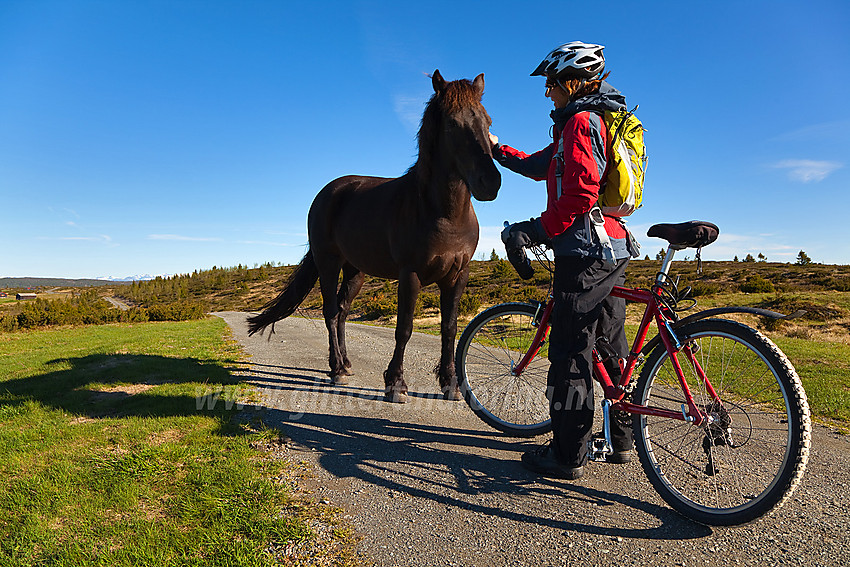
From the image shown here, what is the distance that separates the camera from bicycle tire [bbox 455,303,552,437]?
12.8 ft

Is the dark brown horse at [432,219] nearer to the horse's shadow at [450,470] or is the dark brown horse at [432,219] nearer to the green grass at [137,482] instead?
the horse's shadow at [450,470]

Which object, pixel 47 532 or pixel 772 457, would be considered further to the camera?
pixel 772 457

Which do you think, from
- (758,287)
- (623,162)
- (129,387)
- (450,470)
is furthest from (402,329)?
(758,287)

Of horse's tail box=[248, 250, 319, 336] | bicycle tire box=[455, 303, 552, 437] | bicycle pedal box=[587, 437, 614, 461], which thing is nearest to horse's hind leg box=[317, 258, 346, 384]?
horse's tail box=[248, 250, 319, 336]

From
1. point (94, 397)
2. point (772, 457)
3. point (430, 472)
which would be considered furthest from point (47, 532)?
point (772, 457)

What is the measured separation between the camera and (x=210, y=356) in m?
7.87

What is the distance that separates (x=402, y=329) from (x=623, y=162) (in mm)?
2610

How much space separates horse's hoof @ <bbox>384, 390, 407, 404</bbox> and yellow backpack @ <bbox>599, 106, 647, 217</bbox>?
2.85 metres

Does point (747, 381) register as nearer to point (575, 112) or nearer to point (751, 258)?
point (575, 112)

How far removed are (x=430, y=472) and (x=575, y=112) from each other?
2560mm

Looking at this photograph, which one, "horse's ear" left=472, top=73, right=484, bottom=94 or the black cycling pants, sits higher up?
"horse's ear" left=472, top=73, right=484, bottom=94

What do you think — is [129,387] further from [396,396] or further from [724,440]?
[724,440]

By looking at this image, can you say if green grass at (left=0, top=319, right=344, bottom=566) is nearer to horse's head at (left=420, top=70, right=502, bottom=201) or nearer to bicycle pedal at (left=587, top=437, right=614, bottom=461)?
bicycle pedal at (left=587, top=437, right=614, bottom=461)

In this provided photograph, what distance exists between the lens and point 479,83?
425 cm
